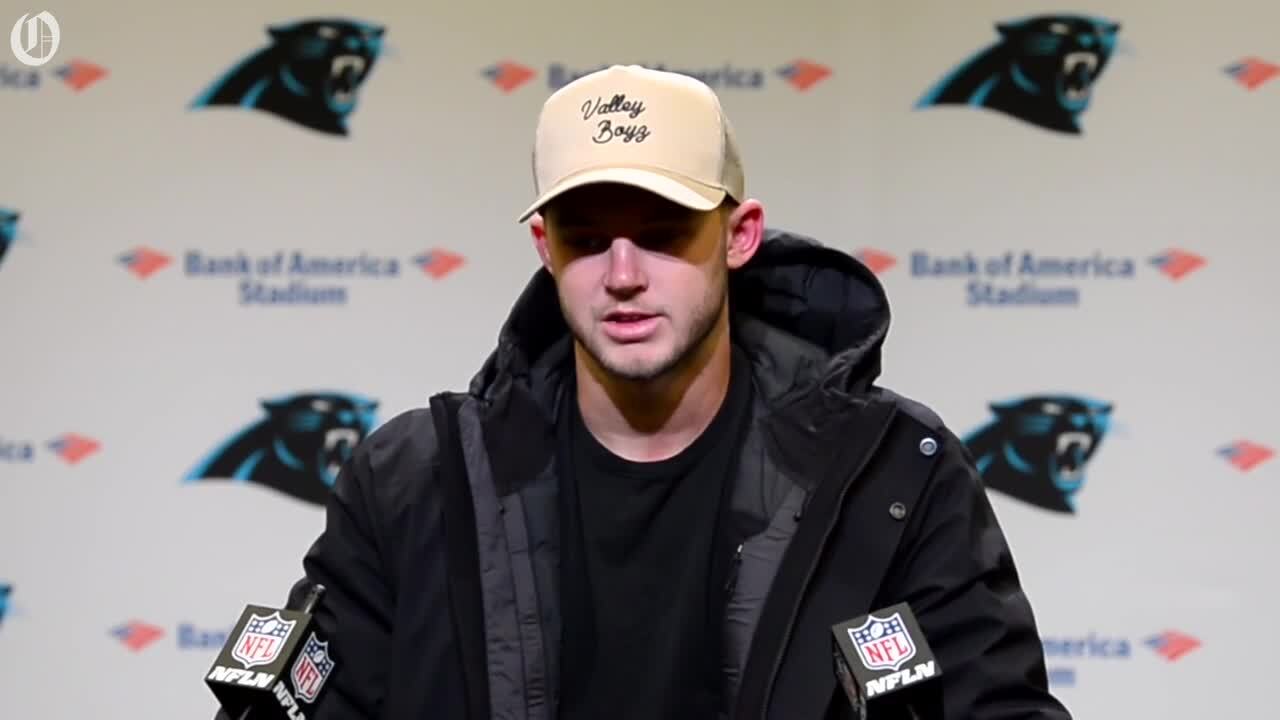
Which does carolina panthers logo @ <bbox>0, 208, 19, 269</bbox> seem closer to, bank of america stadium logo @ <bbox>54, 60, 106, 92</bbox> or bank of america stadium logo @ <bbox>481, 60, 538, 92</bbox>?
bank of america stadium logo @ <bbox>54, 60, 106, 92</bbox>

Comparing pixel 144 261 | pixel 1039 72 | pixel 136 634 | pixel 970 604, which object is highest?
pixel 1039 72

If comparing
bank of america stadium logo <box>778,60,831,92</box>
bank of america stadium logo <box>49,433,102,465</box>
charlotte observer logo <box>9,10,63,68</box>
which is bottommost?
bank of america stadium logo <box>49,433,102,465</box>

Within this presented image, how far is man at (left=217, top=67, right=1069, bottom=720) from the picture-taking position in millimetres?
1011

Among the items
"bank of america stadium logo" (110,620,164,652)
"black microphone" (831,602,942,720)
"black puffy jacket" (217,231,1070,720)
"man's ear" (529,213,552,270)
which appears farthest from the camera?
"bank of america stadium logo" (110,620,164,652)

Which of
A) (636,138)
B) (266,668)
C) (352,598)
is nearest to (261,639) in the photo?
(266,668)

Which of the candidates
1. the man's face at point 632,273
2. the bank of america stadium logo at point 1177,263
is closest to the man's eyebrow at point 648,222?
the man's face at point 632,273

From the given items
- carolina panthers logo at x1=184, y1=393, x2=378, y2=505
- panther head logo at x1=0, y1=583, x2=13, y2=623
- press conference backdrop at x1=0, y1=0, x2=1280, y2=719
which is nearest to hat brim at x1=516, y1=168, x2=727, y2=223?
press conference backdrop at x1=0, y1=0, x2=1280, y2=719

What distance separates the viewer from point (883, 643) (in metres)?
0.80

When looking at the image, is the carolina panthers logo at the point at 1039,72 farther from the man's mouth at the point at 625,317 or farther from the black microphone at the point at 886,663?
the black microphone at the point at 886,663

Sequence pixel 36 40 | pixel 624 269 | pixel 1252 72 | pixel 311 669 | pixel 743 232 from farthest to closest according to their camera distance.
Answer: pixel 36 40
pixel 1252 72
pixel 743 232
pixel 624 269
pixel 311 669

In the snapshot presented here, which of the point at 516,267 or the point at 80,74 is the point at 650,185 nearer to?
the point at 516,267

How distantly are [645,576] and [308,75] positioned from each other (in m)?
1.01

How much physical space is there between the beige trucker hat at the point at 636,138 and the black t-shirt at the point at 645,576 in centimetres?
23

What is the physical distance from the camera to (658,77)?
1.05m
